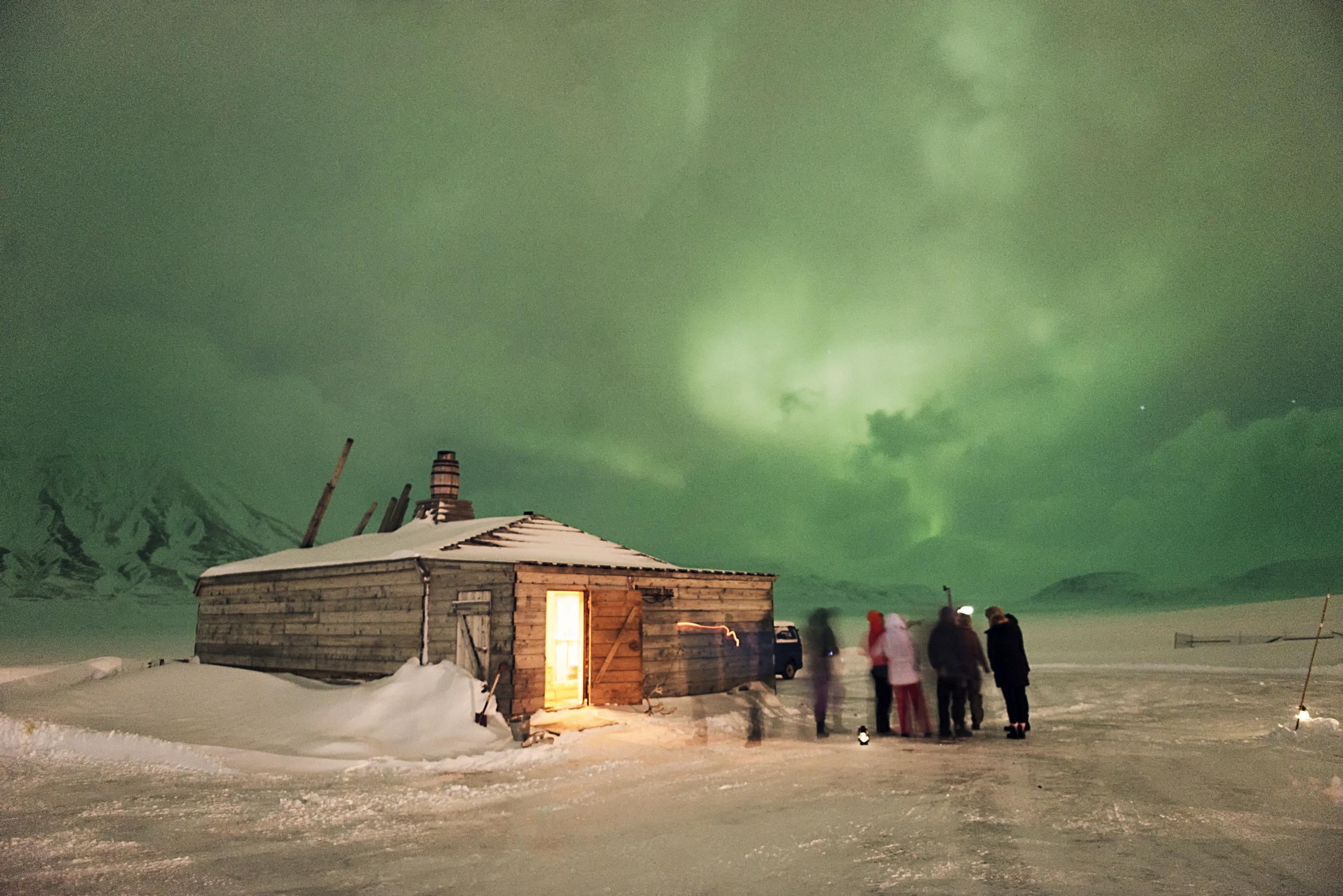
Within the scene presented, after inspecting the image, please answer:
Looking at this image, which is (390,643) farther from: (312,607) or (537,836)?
(537,836)

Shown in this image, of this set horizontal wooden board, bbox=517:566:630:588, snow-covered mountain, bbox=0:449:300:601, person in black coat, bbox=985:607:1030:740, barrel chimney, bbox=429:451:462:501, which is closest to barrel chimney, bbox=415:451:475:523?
barrel chimney, bbox=429:451:462:501

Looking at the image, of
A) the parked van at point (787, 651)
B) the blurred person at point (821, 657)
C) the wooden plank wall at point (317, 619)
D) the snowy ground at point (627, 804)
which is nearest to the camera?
the snowy ground at point (627, 804)

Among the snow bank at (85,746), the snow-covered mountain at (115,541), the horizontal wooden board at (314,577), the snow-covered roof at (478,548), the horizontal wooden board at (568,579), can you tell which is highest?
the snow-covered mountain at (115,541)

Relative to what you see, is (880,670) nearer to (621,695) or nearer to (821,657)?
(821,657)

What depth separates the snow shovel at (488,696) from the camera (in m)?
12.7

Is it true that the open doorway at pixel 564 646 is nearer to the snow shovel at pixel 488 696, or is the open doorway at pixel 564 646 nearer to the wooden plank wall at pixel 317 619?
the snow shovel at pixel 488 696

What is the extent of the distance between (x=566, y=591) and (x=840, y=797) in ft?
28.7

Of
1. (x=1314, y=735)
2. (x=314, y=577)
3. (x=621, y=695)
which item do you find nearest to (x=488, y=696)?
(x=621, y=695)

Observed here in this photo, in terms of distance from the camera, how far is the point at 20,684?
17.3 m

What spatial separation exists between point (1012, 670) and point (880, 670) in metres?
2.06

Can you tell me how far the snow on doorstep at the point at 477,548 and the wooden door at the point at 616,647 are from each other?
31.2 inches

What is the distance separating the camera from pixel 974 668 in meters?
12.2

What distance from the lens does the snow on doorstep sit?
15.6 metres

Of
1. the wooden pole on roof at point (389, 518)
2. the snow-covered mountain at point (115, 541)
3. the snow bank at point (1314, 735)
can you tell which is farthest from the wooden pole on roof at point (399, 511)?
the snow-covered mountain at point (115, 541)
